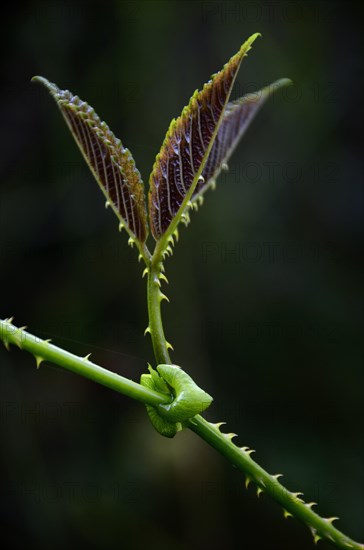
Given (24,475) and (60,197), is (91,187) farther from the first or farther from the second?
(24,475)

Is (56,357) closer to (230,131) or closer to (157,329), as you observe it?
(157,329)

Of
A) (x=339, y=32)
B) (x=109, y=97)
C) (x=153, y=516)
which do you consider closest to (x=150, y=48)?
(x=109, y=97)

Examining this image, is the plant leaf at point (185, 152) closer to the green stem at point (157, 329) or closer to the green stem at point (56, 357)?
the green stem at point (157, 329)

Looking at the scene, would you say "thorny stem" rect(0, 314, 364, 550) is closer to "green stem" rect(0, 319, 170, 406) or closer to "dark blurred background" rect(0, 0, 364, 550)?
"green stem" rect(0, 319, 170, 406)

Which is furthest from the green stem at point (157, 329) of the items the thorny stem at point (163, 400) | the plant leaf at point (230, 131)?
the plant leaf at point (230, 131)

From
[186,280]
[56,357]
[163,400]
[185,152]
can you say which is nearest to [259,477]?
[163,400]

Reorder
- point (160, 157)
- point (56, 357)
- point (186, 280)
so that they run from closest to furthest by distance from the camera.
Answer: point (56, 357) → point (160, 157) → point (186, 280)
